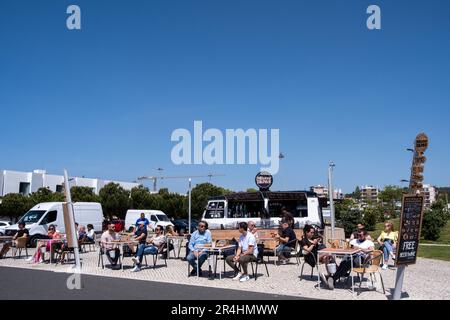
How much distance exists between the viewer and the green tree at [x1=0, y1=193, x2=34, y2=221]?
1972 inches

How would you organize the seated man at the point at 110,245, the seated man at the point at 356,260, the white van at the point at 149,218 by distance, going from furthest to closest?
the white van at the point at 149,218
the seated man at the point at 110,245
the seated man at the point at 356,260

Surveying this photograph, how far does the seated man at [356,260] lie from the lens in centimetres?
940

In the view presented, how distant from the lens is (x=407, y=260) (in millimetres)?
8047

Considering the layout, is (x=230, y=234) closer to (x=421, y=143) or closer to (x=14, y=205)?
(x=421, y=143)

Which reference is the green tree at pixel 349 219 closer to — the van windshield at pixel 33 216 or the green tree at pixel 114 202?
the van windshield at pixel 33 216

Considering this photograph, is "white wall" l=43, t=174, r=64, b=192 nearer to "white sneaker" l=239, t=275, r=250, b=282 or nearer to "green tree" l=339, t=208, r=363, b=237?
"green tree" l=339, t=208, r=363, b=237

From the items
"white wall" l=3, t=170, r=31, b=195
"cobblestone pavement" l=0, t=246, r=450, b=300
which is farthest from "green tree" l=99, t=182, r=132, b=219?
"cobblestone pavement" l=0, t=246, r=450, b=300

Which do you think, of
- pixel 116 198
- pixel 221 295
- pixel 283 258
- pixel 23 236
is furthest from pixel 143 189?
pixel 221 295

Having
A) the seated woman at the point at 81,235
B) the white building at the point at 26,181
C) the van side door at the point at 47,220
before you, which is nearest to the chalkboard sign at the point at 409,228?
the seated woman at the point at 81,235

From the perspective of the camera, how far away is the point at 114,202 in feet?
176

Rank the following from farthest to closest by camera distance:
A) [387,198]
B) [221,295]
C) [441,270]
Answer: [387,198] < [441,270] < [221,295]

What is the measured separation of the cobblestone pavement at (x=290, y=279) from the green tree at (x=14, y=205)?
1535 inches
